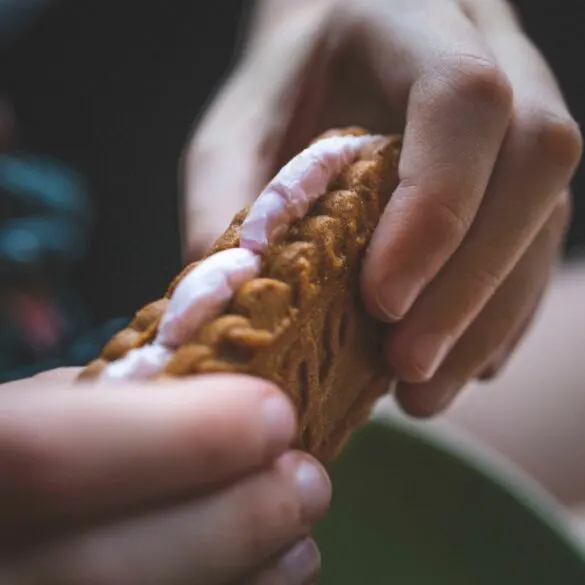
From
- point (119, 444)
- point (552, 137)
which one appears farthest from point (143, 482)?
point (552, 137)

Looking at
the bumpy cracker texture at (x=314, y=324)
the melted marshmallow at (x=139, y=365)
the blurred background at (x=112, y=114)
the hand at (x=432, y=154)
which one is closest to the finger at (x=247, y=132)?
the hand at (x=432, y=154)

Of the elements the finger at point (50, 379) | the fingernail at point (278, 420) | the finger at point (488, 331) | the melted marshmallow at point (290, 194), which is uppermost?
the melted marshmallow at point (290, 194)

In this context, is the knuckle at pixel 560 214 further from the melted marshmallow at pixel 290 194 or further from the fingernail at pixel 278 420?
the fingernail at pixel 278 420

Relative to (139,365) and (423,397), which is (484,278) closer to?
(423,397)

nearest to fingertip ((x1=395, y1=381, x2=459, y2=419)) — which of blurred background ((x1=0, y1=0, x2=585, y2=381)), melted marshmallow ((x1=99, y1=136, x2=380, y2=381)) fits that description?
melted marshmallow ((x1=99, y1=136, x2=380, y2=381))

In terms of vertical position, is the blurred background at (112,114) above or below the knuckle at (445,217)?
below

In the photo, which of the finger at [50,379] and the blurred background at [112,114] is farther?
the blurred background at [112,114]

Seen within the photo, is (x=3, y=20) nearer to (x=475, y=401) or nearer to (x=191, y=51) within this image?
(x=191, y=51)

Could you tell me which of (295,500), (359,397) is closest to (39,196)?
(359,397)
